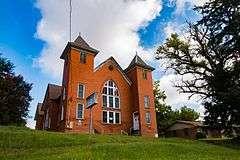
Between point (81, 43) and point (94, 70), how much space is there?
161 inches

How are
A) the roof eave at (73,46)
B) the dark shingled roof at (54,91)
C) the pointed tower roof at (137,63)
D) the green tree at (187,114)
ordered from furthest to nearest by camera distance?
1. the green tree at (187,114)
2. the dark shingled roof at (54,91)
3. the pointed tower roof at (137,63)
4. the roof eave at (73,46)

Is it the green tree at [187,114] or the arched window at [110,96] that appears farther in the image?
the green tree at [187,114]

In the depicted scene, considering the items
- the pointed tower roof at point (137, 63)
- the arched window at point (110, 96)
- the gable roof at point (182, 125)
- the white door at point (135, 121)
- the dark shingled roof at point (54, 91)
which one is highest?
the pointed tower roof at point (137, 63)

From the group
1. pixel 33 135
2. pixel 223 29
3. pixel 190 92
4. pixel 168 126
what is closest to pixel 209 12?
pixel 223 29

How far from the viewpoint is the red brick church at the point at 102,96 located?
3438 centimetres

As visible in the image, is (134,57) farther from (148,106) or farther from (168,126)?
(168,126)

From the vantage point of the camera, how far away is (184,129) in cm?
5666

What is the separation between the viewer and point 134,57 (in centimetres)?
4322

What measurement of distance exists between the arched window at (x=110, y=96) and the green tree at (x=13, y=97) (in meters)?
10.5

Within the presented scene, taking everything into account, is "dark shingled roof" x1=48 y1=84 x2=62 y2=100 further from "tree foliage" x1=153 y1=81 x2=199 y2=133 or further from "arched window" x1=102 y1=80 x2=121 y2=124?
"tree foliage" x1=153 y1=81 x2=199 y2=133

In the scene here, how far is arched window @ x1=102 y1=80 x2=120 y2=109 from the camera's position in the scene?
37.9m

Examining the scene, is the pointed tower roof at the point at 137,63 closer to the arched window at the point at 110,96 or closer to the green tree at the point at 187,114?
the arched window at the point at 110,96

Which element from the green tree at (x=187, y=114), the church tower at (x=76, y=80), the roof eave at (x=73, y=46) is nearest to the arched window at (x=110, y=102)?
the church tower at (x=76, y=80)

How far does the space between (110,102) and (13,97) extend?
12.5 m
